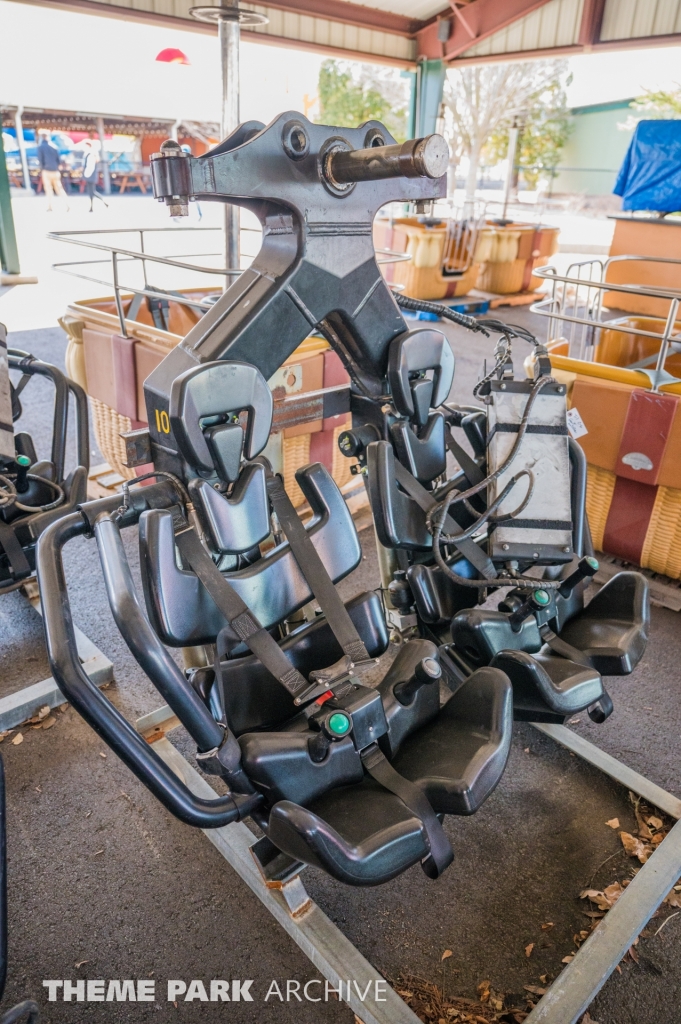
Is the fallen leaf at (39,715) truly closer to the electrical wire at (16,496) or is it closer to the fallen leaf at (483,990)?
the electrical wire at (16,496)

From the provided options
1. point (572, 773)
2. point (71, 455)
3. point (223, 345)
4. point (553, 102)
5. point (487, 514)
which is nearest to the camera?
point (223, 345)

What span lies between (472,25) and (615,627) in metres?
10.1

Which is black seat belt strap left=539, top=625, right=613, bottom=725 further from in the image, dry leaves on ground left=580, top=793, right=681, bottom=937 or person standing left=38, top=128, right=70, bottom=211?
person standing left=38, top=128, right=70, bottom=211

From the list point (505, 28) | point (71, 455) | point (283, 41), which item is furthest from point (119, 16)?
point (71, 455)

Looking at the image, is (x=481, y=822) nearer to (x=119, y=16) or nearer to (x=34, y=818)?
(x=34, y=818)

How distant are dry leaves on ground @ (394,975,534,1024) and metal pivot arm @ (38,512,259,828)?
66cm

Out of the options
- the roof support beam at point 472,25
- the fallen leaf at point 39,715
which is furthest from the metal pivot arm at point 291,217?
the roof support beam at point 472,25

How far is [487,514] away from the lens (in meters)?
1.87

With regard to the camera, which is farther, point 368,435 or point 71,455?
point 71,455

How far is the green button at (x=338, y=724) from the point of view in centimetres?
124

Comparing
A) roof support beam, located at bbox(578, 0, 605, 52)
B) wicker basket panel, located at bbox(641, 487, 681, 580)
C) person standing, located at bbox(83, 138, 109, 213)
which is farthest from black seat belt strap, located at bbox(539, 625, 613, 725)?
person standing, located at bbox(83, 138, 109, 213)

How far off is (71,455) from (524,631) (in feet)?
10.1

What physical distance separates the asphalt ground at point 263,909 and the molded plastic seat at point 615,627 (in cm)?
47

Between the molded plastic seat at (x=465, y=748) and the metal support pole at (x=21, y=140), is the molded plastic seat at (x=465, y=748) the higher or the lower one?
the lower one
